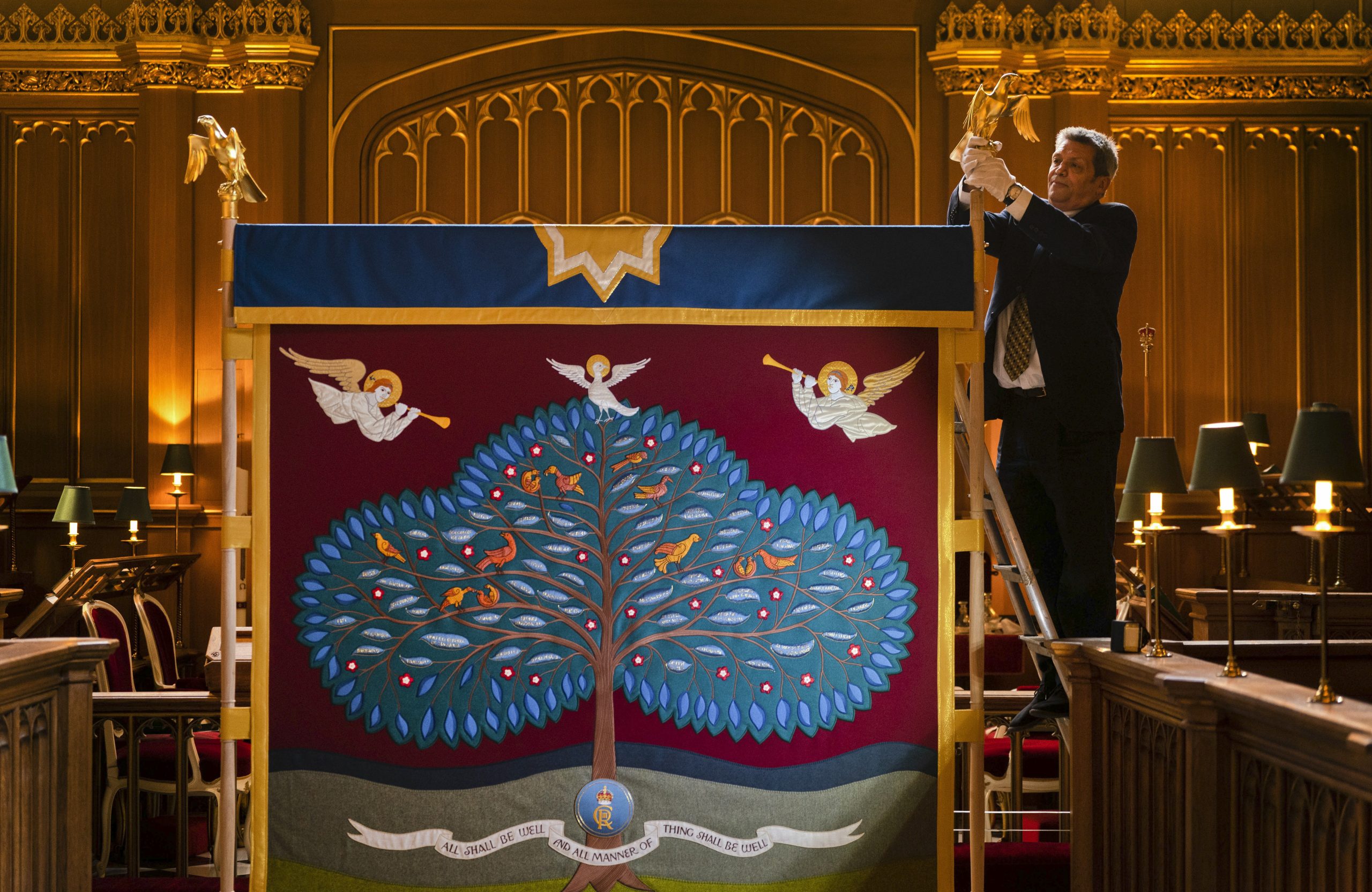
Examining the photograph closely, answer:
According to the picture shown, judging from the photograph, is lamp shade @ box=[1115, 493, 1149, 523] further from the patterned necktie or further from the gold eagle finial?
the gold eagle finial

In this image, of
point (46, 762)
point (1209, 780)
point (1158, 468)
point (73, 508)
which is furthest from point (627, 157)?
point (1209, 780)

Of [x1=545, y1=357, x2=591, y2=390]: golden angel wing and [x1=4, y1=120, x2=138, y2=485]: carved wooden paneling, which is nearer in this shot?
[x1=545, y1=357, x2=591, y2=390]: golden angel wing

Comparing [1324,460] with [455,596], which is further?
[455,596]

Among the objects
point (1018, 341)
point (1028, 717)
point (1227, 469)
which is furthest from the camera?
point (1018, 341)

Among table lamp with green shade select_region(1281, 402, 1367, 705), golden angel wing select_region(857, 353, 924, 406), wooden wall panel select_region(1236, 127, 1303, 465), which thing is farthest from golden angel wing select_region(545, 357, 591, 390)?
wooden wall panel select_region(1236, 127, 1303, 465)

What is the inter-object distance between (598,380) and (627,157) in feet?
18.0

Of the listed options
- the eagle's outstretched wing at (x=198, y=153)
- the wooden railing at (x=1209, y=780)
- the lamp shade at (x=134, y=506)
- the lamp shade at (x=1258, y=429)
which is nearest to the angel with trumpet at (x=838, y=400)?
the wooden railing at (x=1209, y=780)

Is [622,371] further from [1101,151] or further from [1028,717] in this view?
[1101,151]

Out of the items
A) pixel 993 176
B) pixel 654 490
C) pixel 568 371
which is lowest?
pixel 654 490

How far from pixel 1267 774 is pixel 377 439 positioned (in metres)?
Answer: 2.26

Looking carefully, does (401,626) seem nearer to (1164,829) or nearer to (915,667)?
(915,667)

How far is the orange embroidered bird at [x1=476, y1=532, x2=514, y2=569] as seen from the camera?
3.09 m

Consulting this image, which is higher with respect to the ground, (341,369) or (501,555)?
(341,369)

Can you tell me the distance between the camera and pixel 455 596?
10.1 ft
